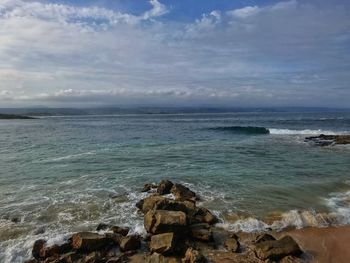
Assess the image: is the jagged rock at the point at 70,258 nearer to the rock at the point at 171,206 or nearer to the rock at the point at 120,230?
the rock at the point at 120,230

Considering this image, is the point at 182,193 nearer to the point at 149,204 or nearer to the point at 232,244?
the point at 149,204

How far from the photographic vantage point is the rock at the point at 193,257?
10578mm

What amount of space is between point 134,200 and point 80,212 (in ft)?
8.81

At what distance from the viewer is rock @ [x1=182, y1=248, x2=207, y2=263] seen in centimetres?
1058

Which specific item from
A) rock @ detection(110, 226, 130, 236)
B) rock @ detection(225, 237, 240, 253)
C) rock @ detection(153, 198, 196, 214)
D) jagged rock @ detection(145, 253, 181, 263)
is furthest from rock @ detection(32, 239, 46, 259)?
rock @ detection(225, 237, 240, 253)

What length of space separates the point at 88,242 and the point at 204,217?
4614 millimetres

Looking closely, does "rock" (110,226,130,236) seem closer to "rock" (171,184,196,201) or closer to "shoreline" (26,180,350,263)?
"shoreline" (26,180,350,263)

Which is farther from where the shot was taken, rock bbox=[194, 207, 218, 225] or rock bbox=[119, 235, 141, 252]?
rock bbox=[194, 207, 218, 225]

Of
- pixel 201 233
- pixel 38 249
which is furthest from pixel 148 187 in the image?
pixel 38 249

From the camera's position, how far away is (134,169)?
79.8 feet

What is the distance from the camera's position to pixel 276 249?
11.1 meters

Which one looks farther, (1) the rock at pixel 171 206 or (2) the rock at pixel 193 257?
(1) the rock at pixel 171 206

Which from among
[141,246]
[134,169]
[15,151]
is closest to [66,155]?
[15,151]

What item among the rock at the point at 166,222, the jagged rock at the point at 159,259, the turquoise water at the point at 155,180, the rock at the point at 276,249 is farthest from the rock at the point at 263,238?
the jagged rock at the point at 159,259
